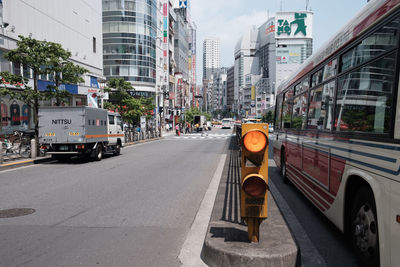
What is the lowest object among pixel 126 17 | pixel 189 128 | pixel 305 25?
pixel 189 128

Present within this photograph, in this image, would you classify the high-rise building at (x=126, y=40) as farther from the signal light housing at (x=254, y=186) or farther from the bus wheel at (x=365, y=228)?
the bus wheel at (x=365, y=228)

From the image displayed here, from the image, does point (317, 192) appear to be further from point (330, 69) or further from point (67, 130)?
point (67, 130)

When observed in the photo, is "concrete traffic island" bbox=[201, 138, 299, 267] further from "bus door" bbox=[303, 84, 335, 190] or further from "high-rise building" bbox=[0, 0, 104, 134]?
"high-rise building" bbox=[0, 0, 104, 134]

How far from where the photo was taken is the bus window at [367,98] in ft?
10.9

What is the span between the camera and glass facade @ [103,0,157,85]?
2066 inches

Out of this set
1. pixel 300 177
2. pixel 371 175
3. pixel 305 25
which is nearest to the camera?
pixel 371 175

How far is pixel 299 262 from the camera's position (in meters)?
3.84

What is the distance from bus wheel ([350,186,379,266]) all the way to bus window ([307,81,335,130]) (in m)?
1.54

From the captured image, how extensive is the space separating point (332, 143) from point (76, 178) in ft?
27.0

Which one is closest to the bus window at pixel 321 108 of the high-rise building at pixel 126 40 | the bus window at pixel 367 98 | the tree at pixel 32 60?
the bus window at pixel 367 98

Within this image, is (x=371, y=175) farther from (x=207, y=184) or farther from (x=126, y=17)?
(x=126, y=17)

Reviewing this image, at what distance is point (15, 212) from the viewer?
6.39m

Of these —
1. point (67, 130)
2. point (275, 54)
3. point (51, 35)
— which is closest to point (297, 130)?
point (67, 130)

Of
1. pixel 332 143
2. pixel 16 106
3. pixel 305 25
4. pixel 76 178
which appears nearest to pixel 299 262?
pixel 332 143
